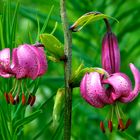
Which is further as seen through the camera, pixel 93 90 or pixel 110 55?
pixel 110 55

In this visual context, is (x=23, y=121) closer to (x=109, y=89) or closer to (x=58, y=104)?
(x=58, y=104)

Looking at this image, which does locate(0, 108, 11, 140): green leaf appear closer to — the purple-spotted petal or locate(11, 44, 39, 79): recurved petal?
locate(11, 44, 39, 79): recurved petal

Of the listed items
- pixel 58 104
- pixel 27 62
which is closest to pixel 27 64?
pixel 27 62

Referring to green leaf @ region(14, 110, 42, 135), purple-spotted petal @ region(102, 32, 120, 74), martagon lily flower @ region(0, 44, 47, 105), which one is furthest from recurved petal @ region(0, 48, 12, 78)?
purple-spotted petal @ region(102, 32, 120, 74)

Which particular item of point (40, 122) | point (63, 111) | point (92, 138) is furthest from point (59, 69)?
point (63, 111)

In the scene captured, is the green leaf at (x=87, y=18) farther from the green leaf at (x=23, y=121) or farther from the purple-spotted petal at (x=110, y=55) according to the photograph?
the green leaf at (x=23, y=121)

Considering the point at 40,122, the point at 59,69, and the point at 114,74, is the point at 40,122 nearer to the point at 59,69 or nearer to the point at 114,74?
the point at 59,69
